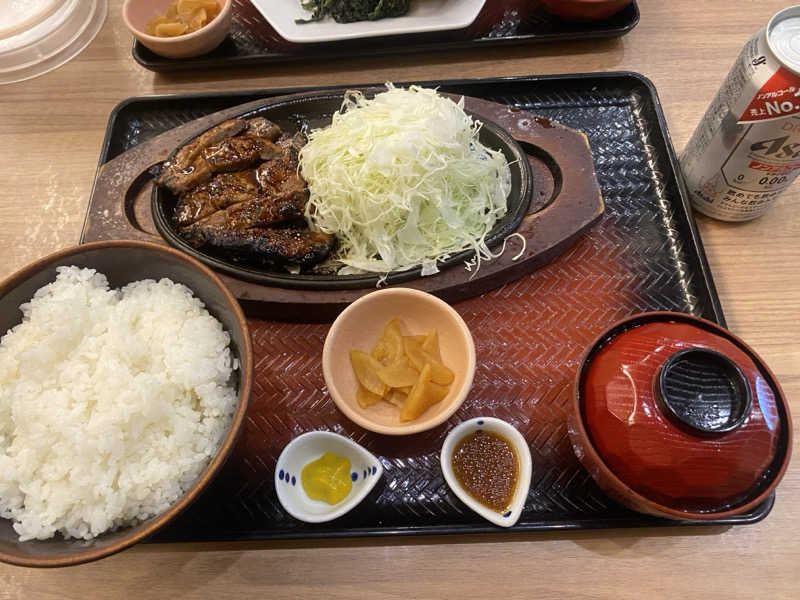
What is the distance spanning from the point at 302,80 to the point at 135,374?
72.9 inches

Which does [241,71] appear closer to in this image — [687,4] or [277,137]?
[277,137]

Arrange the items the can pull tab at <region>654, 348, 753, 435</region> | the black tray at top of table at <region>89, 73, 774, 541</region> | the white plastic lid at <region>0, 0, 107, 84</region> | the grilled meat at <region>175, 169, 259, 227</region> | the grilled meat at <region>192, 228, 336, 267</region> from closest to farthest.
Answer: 1. the can pull tab at <region>654, 348, 753, 435</region>
2. the black tray at top of table at <region>89, 73, 774, 541</region>
3. the grilled meat at <region>192, 228, 336, 267</region>
4. the grilled meat at <region>175, 169, 259, 227</region>
5. the white plastic lid at <region>0, 0, 107, 84</region>

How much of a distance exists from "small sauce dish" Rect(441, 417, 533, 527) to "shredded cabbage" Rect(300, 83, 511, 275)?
62 cm

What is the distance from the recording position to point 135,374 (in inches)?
64.7

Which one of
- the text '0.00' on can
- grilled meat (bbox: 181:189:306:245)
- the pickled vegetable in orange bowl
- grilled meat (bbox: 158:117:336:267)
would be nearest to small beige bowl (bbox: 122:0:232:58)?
the pickled vegetable in orange bowl

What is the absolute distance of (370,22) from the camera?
2.78 meters

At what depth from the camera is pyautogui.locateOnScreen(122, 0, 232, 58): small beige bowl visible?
2654 millimetres

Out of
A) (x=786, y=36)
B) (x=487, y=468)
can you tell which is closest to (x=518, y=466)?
(x=487, y=468)

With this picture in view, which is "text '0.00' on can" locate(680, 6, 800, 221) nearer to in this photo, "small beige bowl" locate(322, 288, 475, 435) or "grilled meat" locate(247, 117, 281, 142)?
"small beige bowl" locate(322, 288, 475, 435)

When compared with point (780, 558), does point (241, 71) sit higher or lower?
higher

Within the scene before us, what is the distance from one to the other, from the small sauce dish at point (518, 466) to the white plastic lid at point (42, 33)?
2.98 m

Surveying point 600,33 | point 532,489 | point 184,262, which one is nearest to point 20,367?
point 184,262

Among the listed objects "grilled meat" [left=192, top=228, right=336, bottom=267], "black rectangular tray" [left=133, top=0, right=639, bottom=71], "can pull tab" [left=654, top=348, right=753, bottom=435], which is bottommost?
"grilled meat" [left=192, top=228, right=336, bottom=267]

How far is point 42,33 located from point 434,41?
2169 mm
